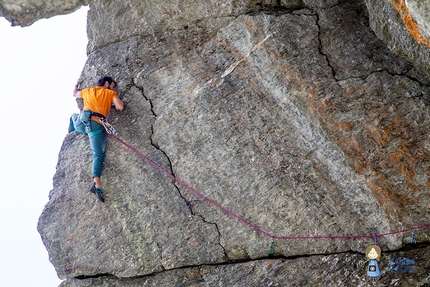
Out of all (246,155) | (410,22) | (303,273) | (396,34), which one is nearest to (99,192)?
(246,155)

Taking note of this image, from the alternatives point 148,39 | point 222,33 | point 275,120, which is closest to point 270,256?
point 275,120

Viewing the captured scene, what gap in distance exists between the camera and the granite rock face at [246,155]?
7.23 meters

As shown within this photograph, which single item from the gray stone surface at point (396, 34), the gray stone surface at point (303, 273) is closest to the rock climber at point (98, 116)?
the gray stone surface at point (303, 273)

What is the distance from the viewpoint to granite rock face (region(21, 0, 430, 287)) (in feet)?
23.7

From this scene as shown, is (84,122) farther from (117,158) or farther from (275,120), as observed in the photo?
(275,120)

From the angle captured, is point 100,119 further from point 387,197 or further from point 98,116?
point 387,197

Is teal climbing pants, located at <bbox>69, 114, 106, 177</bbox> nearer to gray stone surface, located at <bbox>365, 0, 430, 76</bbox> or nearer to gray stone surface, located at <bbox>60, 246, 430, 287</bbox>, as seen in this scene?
gray stone surface, located at <bbox>60, 246, 430, 287</bbox>

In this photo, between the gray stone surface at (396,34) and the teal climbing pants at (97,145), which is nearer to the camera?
the gray stone surface at (396,34)

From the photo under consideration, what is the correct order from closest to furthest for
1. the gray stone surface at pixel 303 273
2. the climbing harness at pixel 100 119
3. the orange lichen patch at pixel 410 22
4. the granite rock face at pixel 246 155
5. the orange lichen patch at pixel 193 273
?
the orange lichen patch at pixel 410 22 < the gray stone surface at pixel 303 273 < the granite rock face at pixel 246 155 < the orange lichen patch at pixel 193 273 < the climbing harness at pixel 100 119

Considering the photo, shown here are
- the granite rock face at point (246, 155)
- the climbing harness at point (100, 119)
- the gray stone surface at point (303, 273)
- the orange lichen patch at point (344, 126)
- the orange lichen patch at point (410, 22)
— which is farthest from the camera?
the climbing harness at point (100, 119)

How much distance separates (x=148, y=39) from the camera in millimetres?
8836

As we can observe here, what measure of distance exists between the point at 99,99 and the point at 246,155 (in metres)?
2.56

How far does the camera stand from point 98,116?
8.52m

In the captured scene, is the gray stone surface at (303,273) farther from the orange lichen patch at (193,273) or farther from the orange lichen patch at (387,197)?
the orange lichen patch at (387,197)
